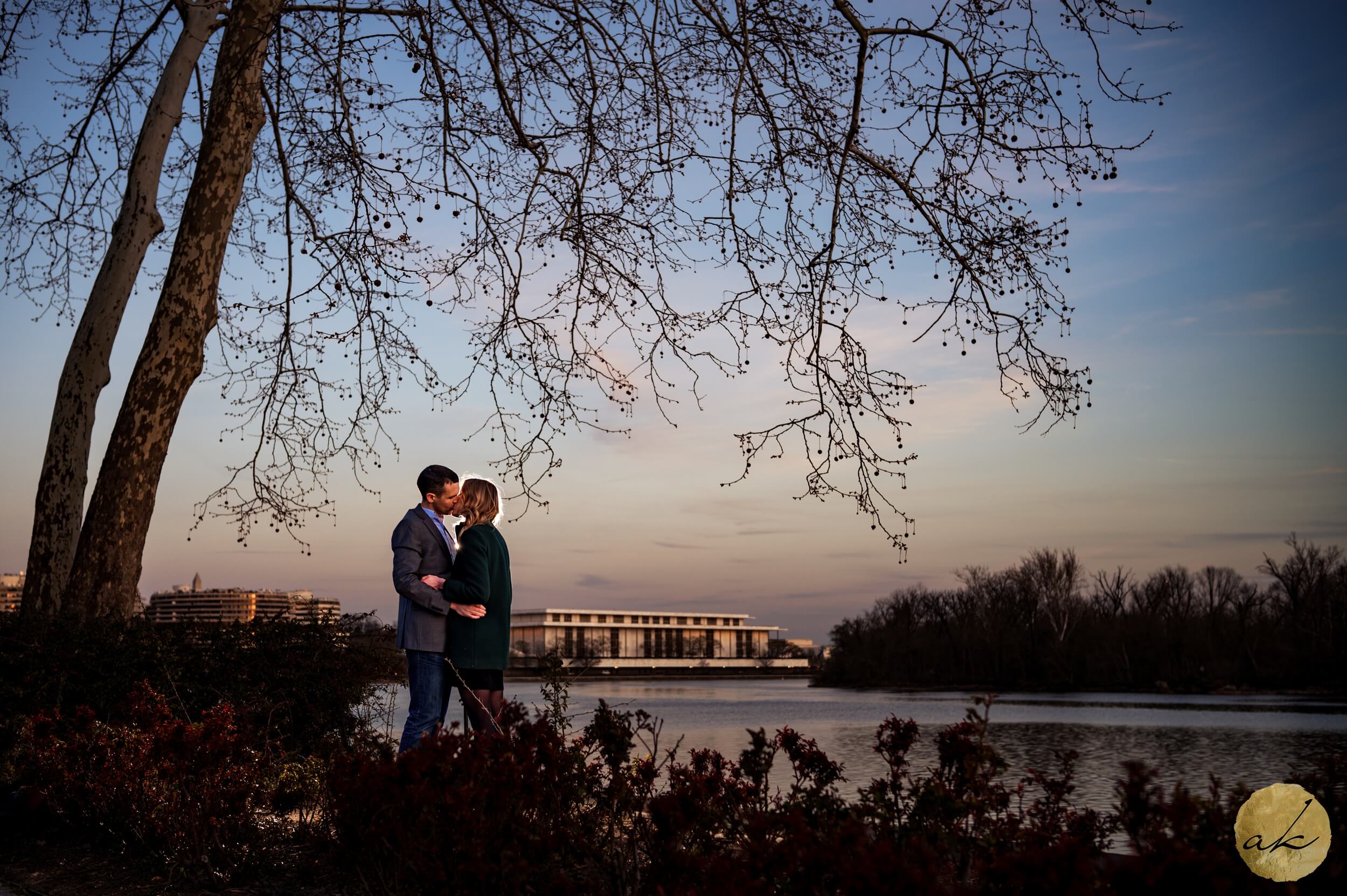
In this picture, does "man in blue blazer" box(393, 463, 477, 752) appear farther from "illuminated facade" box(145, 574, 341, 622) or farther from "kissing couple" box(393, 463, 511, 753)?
"illuminated facade" box(145, 574, 341, 622)

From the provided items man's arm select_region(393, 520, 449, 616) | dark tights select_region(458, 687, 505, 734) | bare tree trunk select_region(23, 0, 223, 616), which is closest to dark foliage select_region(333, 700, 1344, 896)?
dark tights select_region(458, 687, 505, 734)

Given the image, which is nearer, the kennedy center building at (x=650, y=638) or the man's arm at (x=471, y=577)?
the man's arm at (x=471, y=577)

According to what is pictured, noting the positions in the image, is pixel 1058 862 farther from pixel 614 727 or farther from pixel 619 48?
pixel 619 48

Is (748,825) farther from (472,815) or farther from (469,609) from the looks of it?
(469,609)

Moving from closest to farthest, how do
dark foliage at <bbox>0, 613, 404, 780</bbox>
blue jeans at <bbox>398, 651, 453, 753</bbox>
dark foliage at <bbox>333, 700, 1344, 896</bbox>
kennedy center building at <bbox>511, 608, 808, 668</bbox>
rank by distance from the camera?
dark foliage at <bbox>333, 700, 1344, 896</bbox>
blue jeans at <bbox>398, 651, 453, 753</bbox>
dark foliage at <bbox>0, 613, 404, 780</bbox>
kennedy center building at <bbox>511, 608, 808, 668</bbox>

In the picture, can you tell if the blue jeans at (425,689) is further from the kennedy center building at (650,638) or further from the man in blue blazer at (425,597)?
the kennedy center building at (650,638)

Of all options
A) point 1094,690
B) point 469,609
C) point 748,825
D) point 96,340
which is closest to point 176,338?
point 96,340

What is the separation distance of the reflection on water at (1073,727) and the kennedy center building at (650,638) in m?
62.2

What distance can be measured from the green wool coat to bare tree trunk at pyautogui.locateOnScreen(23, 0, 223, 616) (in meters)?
5.11

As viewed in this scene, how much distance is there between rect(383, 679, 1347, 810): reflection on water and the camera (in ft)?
60.0

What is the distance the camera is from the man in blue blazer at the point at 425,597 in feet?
21.9

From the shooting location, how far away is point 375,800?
4.24 meters

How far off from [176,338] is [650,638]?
465 ft

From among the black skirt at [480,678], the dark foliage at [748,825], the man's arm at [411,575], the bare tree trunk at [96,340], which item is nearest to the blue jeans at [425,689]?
the black skirt at [480,678]
